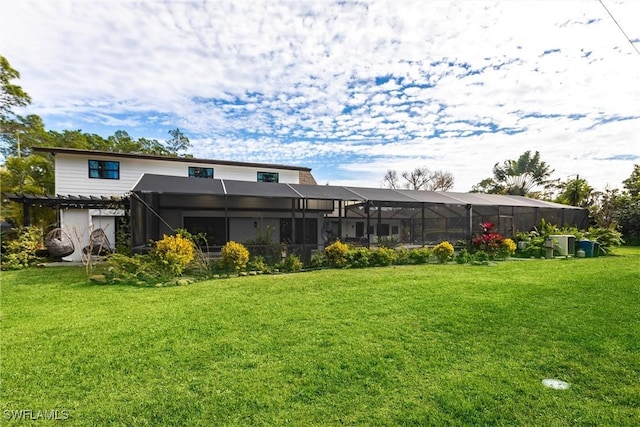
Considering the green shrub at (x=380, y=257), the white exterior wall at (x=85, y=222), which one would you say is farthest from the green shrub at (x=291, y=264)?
the white exterior wall at (x=85, y=222)

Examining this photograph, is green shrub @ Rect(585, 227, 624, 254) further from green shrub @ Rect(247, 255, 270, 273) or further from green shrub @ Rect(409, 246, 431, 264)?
green shrub @ Rect(247, 255, 270, 273)

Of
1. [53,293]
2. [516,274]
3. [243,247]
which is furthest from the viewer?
[243,247]

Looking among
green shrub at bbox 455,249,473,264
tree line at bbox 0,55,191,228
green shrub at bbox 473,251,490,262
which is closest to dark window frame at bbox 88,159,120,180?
tree line at bbox 0,55,191,228

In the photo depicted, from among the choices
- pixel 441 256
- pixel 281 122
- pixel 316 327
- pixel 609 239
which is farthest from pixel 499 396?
pixel 609 239

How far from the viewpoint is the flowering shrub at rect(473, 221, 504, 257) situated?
39.1 feet

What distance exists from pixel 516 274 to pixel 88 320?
→ 9.36m

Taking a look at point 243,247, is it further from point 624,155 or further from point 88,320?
point 624,155

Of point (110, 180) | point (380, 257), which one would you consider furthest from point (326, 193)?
point (110, 180)

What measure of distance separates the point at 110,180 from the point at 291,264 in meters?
10.1

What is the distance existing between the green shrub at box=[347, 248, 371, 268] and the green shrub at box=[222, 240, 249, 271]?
3.31 metres

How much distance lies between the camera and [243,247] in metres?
9.32

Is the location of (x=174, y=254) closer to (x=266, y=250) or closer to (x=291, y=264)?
(x=266, y=250)

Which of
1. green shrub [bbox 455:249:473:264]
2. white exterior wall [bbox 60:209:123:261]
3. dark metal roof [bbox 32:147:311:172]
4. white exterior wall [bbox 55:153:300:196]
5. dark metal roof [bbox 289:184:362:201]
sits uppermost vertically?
dark metal roof [bbox 32:147:311:172]

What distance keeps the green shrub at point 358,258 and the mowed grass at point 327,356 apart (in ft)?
12.1
